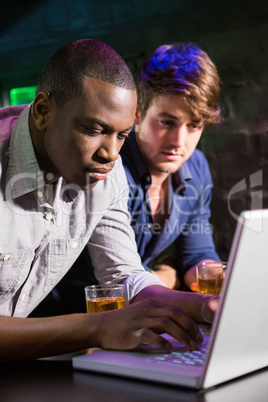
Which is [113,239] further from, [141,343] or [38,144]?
[141,343]

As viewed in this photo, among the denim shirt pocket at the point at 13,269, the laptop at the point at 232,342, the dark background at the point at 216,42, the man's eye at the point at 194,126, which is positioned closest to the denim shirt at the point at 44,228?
the denim shirt pocket at the point at 13,269

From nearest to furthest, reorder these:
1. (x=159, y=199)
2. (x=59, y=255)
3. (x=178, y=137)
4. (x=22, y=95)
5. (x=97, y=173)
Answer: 1. (x=97, y=173)
2. (x=59, y=255)
3. (x=178, y=137)
4. (x=159, y=199)
5. (x=22, y=95)

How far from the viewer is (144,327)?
869mm

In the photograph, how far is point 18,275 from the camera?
4.30ft

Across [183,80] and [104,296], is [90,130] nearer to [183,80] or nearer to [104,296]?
[104,296]

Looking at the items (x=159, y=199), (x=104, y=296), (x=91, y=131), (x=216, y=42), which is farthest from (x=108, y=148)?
(x=216, y=42)

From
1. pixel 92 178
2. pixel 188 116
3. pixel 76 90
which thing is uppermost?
pixel 188 116

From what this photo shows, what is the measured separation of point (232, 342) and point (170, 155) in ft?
4.88

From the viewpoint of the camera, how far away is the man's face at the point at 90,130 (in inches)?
45.8

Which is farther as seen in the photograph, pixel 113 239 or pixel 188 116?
pixel 188 116

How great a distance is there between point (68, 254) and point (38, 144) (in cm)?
31

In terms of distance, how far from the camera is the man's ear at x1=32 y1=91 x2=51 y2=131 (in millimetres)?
1239

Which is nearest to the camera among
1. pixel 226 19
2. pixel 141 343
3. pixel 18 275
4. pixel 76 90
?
pixel 141 343

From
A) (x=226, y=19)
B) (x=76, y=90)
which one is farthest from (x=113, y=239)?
(x=226, y=19)
